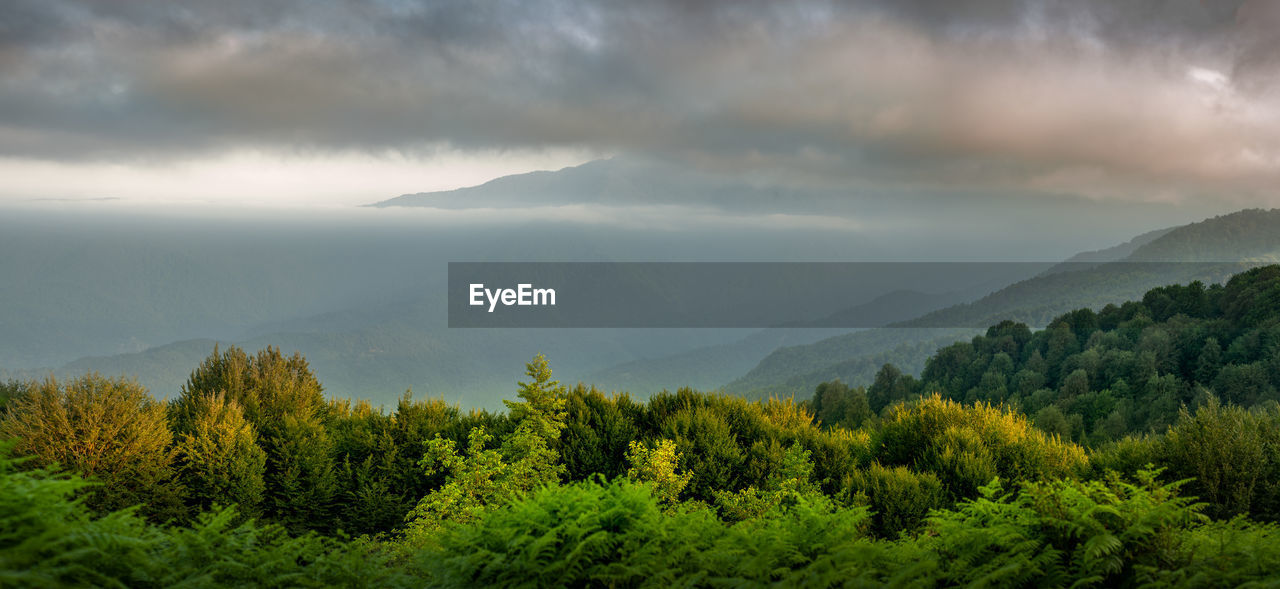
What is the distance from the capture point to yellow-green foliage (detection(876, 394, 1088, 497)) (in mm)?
14266

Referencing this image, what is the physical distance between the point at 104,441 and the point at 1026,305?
172 m

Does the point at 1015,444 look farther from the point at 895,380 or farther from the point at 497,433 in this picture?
the point at 895,380

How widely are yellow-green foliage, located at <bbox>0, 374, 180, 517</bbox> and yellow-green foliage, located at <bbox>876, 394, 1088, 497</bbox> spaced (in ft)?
54.5

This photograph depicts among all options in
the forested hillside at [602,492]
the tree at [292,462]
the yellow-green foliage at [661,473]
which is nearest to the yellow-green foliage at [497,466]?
the forested hillside at [602,492]

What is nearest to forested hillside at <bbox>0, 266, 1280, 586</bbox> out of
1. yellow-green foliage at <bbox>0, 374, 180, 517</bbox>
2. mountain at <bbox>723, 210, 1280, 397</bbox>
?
yellow-green foliage at <bbox>0, 374, 180, 517</bbox>

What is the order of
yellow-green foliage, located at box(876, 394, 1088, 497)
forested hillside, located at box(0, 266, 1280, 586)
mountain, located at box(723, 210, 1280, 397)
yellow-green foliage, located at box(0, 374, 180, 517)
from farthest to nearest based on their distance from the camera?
mountain, located at box(723, 210, 1280, 397), yellow-green foliage, located at box(876, 394, 1088, 497), yellow-green foliage, located at box(0, 374, 180, 517), forested hillside, located at box(0, 266, 1280, 586)

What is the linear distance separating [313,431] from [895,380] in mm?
55617

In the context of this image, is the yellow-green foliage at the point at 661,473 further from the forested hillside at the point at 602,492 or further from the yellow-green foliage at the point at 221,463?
the yellow-green foliage at the point at 221,463

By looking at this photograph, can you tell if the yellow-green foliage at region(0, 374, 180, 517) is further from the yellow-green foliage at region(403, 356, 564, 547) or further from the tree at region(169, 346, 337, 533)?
the yellow-green foliage at region(403, 356, 564, 547)

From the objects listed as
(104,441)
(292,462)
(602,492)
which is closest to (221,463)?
(292,462)

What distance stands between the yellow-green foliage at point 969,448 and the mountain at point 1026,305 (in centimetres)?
10590

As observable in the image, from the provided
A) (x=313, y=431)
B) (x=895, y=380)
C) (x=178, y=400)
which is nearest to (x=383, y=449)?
(x=313, y=431)

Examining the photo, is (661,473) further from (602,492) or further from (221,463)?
(221,463)

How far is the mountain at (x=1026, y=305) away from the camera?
134m
